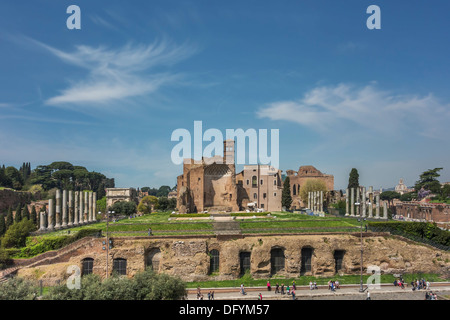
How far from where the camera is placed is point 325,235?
1502 inches

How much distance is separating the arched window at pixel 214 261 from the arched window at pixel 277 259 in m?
5.57

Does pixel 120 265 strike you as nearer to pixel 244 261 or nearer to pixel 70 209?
pixel 244 261

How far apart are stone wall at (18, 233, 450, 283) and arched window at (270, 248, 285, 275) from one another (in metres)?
0.40

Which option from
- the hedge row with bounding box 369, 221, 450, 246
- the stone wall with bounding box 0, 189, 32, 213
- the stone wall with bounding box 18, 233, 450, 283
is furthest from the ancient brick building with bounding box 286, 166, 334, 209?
the stone wall with bounding box 0, 189, 32, 213

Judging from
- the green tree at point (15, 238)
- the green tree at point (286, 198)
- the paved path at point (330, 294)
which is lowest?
the paved path at point (330, 294)

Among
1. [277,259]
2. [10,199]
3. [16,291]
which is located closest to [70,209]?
[277,259]

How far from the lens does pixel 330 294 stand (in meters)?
29.9

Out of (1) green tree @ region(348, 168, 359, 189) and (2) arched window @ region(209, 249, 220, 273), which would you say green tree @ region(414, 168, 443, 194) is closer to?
(1) green tree @ region(348, 168, 359, 189)

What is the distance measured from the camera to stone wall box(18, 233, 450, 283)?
34.6 m

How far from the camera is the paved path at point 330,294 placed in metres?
29.5

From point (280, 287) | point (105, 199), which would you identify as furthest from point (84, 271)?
point (105, 199)

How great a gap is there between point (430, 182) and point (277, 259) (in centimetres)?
7631

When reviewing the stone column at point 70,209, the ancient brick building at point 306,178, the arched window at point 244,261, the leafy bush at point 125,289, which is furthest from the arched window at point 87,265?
the ancient brick building at point 306,178

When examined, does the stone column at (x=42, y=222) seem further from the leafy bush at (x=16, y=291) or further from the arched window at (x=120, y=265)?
the leafy bush at (x=16, y=291)
